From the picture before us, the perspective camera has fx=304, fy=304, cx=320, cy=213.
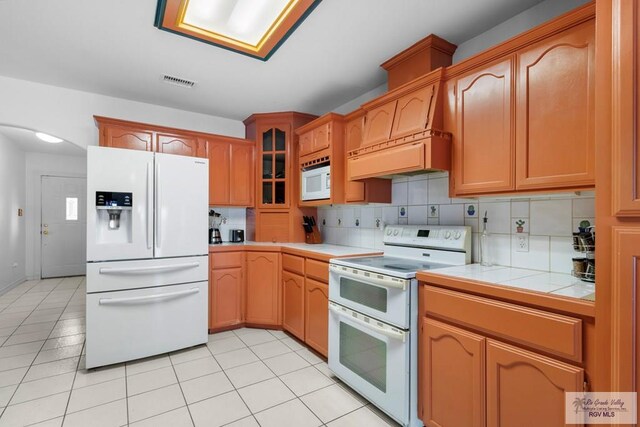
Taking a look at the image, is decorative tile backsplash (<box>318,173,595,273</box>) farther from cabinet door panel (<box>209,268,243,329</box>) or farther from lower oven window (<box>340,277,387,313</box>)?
cabinet door panel (<box>209,268,243,329</box>)

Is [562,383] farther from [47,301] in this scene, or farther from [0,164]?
[0,164]

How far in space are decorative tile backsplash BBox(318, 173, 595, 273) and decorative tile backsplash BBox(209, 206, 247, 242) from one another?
1.72m

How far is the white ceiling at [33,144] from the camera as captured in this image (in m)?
4.36

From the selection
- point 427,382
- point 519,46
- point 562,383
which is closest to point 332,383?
point 427,382

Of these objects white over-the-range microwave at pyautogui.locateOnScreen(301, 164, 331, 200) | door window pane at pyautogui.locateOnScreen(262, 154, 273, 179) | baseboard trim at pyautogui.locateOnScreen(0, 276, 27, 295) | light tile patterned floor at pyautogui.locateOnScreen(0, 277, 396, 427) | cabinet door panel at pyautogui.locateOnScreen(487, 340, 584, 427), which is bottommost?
light tile patterned floor at pyautogui.locateOnScreen(0, 277, 396, 427)

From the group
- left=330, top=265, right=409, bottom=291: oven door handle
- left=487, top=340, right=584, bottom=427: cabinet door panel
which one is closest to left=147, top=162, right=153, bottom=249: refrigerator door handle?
left=330, top=265, right=409, bottom=291: oven door handle

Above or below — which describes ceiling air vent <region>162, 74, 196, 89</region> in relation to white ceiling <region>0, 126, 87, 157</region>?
above

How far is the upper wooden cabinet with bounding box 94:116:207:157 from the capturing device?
2939 mm

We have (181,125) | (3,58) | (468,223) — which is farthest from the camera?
(181,125)

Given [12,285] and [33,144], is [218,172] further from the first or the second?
[12,285]

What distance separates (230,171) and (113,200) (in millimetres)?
1369

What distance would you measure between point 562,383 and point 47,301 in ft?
18.2

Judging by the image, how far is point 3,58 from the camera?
2396 millimetres

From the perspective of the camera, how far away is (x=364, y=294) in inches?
77.0
